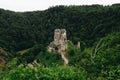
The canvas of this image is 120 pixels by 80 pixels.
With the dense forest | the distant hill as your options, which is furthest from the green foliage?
the distant hill

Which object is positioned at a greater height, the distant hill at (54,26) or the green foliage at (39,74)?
the green foliage at (39,74)

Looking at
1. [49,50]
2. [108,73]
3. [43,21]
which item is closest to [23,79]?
[108,73]

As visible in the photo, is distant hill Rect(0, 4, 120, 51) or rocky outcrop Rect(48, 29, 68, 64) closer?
rocky outcrop Rect(48, 29, 68, 64)

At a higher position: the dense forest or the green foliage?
the green foliage

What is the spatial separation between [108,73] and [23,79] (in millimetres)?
7697

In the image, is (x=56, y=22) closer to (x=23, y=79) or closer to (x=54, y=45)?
(x=54, y=45)

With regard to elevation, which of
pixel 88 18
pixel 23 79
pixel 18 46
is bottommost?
pixel 18 46

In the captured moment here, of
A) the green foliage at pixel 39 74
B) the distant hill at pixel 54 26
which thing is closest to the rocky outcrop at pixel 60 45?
the distant hill at pixel 54 26

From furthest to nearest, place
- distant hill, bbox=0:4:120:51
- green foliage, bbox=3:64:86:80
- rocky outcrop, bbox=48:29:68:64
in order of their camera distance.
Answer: distant hill, bbox=0:4:120:51 → rocky outcrop, bbox=48:29:68:64 → green foliage, bbox=3:64:86:80

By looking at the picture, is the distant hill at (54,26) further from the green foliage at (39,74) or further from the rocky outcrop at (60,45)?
Answer: the green foliage at (39,74)

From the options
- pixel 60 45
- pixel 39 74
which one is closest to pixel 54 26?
pixel 60 45

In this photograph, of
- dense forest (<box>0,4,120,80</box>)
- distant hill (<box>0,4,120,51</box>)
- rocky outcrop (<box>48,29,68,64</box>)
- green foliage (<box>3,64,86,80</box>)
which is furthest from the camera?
distant hill (<box>0,4,120,51</box>)

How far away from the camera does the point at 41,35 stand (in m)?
162

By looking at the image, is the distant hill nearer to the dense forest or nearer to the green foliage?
the dense forest
